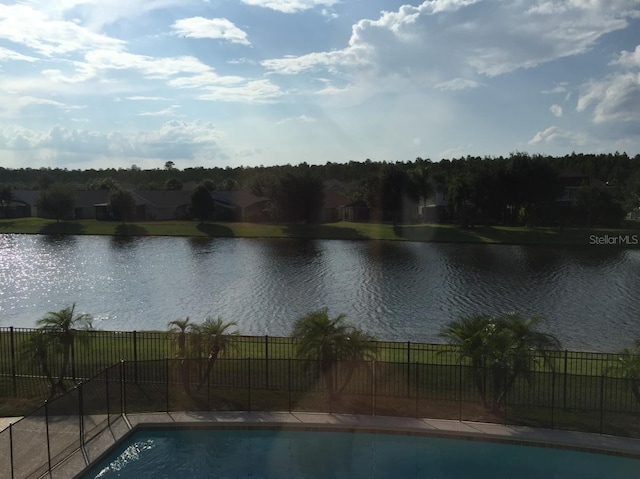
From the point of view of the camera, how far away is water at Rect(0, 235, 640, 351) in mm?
30859

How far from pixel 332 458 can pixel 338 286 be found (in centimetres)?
2722

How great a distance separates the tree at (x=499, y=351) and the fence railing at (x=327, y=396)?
86 millimetres

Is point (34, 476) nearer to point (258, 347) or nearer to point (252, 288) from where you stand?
point (258, 347)

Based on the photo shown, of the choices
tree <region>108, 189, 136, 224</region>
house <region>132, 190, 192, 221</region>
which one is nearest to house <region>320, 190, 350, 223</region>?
house <region>132, 190, 192, 221</region>

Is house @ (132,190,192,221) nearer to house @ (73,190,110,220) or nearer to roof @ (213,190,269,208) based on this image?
roof @ (213,190,269,208)

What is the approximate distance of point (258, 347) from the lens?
22.5 metres

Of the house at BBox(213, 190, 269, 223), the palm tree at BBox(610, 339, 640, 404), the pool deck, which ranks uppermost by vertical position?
the house at BBox(213, 190, 269, 223)

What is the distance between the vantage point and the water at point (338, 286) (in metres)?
30.9

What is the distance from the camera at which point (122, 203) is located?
9400cm

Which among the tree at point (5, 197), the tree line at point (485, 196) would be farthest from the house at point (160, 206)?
the tree at point (5, 197)

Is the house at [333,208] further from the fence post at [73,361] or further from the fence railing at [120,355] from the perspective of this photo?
the fence post at [73,361]

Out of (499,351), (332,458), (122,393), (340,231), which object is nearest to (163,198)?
(340,231)

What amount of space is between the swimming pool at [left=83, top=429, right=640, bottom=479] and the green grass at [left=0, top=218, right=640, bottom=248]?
58.1 meters

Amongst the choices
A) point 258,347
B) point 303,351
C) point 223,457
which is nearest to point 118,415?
point 223,457
